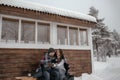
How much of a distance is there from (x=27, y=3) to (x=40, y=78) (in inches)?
118

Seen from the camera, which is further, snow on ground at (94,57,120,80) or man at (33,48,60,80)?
snow on ground at (94,57,120,80)

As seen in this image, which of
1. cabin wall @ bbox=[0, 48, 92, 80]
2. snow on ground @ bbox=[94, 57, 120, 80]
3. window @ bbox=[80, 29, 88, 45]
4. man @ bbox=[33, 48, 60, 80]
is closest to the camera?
man @ bbox=[33, 48, 60, 80]

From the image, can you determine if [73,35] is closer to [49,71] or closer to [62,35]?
[62,35]

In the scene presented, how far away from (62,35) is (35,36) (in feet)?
4.87

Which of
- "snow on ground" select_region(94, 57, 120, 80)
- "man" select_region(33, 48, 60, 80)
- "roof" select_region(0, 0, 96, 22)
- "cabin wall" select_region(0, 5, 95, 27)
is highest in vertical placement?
"roof" select_region(0, 0, 96, 22)

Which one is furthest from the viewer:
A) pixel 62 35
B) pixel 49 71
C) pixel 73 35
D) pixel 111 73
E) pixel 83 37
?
pixel 83 37

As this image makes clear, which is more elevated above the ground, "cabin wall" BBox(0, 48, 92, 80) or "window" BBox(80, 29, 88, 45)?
"window" BBox(80, 29, 88, 45)

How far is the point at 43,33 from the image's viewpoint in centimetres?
712

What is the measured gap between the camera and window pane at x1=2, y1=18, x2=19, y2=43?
240 inches

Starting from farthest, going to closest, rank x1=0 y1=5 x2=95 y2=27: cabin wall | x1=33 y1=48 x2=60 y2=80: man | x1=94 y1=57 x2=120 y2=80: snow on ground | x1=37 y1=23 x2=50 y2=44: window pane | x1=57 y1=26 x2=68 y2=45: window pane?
x1=57 y1=26 x2=68 y2=45: window pane < x1=37 y1=23 x2=50 y2=44: window pane < x1=94 y1=57 x2=120 y2=80: snow on ground < x1=0 y1=5 x2=95 y2=27: cabin wall < x1=33 y1=48 x2=60 y2=80: man

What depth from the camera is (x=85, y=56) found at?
8.43 metres

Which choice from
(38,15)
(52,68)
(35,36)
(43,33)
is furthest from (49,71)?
(38,15)

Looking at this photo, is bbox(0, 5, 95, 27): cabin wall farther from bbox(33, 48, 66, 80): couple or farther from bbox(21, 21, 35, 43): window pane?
bbox(33, 48, 66, 80): couple

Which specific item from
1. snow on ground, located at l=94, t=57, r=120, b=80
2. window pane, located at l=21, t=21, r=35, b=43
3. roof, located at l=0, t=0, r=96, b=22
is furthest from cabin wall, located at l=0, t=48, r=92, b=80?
roof, located at l=0, t=0, r=96, b=22
